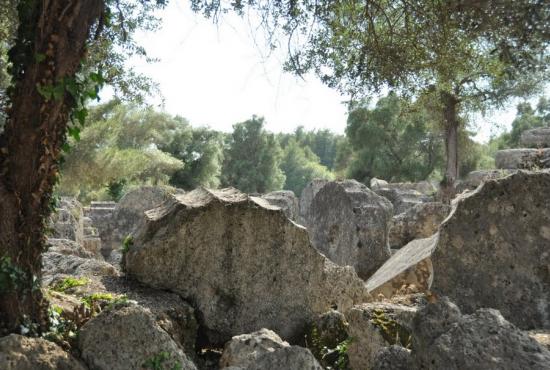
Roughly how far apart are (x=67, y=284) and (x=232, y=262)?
57.6 inches

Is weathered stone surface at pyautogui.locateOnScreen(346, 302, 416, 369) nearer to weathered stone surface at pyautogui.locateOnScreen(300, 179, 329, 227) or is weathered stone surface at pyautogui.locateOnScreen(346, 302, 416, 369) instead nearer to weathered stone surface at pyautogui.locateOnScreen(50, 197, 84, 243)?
weathered stone surface at pyautogui.locateOnScreen(50, 197, 84, 243)

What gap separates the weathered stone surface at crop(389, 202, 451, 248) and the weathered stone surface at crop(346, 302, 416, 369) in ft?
20.6

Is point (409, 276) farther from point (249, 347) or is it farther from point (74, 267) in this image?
point (74, 267)

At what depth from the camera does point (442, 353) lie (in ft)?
12.4

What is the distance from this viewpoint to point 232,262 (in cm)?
642

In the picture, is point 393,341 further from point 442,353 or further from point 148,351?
point 148,351

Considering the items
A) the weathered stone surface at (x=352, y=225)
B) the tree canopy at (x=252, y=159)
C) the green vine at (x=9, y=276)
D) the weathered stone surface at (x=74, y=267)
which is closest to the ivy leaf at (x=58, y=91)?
the green vine at (x=9, y=276)

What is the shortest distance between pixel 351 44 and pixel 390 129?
Result: 42107mm

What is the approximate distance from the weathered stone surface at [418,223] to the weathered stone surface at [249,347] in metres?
7.23

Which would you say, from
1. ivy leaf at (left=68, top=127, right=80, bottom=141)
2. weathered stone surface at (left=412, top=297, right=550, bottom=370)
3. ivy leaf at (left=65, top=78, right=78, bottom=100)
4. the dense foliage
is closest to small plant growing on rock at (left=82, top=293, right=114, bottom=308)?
ivy leaf at (left=68, top=127, right=80, bottom=141)

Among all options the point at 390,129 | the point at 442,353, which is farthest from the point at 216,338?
the point at 390,129

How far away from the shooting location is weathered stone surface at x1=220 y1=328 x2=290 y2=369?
4824mm

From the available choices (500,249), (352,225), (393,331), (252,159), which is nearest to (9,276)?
(393,331)

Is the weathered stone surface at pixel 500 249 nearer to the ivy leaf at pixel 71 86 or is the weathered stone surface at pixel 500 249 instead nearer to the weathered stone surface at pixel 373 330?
the weathered stone surface at pixel 373 330
